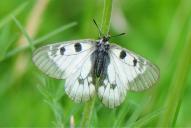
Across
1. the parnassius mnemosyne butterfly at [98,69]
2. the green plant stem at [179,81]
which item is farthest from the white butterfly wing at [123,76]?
the green plant stem at [179,81]

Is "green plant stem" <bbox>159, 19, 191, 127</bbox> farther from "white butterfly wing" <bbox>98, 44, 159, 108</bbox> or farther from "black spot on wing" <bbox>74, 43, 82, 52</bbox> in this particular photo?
"black spot on wing" <bbox>74, 43, 82, 52</bbox>

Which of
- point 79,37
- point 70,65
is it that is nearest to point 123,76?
point 70,65

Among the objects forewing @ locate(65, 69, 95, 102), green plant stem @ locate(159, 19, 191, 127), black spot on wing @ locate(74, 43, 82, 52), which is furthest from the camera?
black spot on wing @ locate(74, 43, 82, 52)

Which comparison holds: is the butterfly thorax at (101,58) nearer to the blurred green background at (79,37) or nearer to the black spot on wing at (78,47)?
the black spot on wing at (78,47)

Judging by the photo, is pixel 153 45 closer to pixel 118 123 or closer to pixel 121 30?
pixel 121 30

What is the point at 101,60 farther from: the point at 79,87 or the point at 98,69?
the point at 79,87

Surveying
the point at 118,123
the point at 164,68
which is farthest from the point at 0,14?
the point at 118,123

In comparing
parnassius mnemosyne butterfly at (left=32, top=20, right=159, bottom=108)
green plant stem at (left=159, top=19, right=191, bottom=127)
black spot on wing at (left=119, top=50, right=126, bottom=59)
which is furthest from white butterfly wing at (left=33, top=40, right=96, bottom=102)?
green plant stem at (left=159, top=19, right=191, bottom=127)
